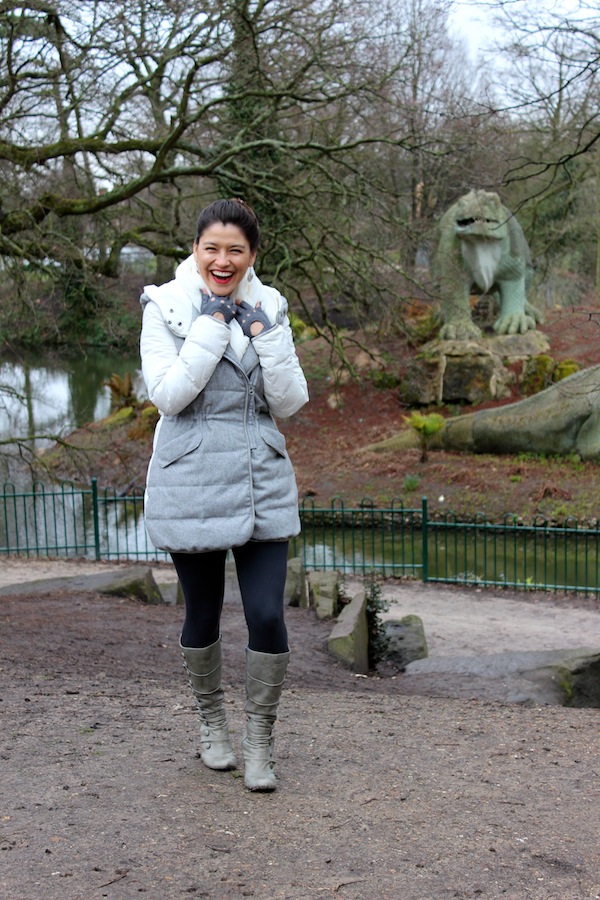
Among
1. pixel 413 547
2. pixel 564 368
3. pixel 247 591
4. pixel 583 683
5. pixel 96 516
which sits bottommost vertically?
pixel 413 547

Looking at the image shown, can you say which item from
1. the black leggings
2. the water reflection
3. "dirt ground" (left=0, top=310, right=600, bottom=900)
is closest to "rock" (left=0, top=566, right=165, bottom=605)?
"dirt ground" (left=0, top=310, right=600, bottom=900)

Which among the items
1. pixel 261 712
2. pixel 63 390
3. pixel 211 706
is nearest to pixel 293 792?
pixel 261 712

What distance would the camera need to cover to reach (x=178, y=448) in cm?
315

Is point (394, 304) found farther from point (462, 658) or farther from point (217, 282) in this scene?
point (217, 282)

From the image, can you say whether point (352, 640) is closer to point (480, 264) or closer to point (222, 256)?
point (222, 256)

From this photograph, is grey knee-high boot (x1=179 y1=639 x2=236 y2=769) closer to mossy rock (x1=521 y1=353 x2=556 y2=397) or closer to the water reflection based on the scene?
the water reflection

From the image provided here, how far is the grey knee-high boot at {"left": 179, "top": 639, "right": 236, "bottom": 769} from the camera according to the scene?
11.2ft

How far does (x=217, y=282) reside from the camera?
325cm

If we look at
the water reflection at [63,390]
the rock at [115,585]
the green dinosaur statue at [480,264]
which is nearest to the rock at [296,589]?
the rock at [115,585]

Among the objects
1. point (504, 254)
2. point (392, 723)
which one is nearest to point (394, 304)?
point (504, 254)

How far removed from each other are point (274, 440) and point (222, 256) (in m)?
0.62

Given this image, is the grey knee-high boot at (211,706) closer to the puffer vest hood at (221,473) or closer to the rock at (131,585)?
the puffer vest hood at (221,473)

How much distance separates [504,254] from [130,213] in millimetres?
12019

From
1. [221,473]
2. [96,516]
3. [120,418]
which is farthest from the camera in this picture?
[120,418]
